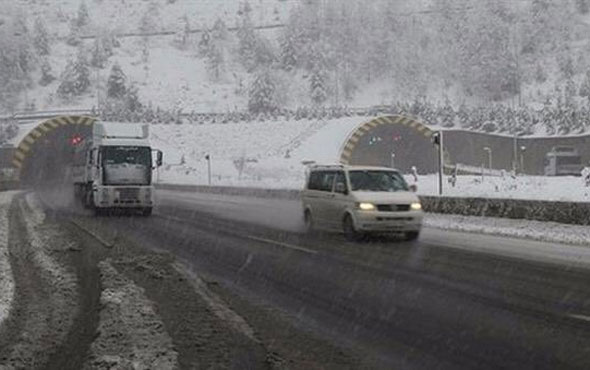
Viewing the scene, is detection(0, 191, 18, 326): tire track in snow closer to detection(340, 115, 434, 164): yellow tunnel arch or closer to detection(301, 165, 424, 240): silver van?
detection(301, 165, 424, 240): silver van

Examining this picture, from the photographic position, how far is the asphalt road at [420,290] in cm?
668

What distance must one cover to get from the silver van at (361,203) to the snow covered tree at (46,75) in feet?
342

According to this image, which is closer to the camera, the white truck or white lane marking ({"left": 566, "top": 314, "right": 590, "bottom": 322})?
white lane marking ({"left": 566, "top": 314, "right": 590, "bottom": 322})

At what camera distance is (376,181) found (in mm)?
17750

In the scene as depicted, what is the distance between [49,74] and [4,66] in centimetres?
745

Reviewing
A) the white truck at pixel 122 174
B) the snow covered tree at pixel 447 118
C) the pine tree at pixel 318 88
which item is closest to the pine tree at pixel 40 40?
the pine tree at pixel 318 88

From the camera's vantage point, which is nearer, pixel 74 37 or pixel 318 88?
pixel 318 88

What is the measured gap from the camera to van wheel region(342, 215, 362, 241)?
659 inches

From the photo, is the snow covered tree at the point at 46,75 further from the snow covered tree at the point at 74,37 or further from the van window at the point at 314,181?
the van window at the point at 314,181

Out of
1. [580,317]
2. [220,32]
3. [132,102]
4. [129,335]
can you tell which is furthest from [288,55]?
[129,335]

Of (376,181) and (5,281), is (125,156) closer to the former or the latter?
(376,181)

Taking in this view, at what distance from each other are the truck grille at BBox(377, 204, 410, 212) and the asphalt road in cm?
74

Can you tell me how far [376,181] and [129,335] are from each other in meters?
11.3

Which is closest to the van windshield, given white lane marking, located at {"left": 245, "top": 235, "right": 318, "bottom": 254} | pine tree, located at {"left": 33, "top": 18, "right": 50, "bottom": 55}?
white lane marking, located at {"left": 245, "top": 235, "right": 318, "bottom": 254}
